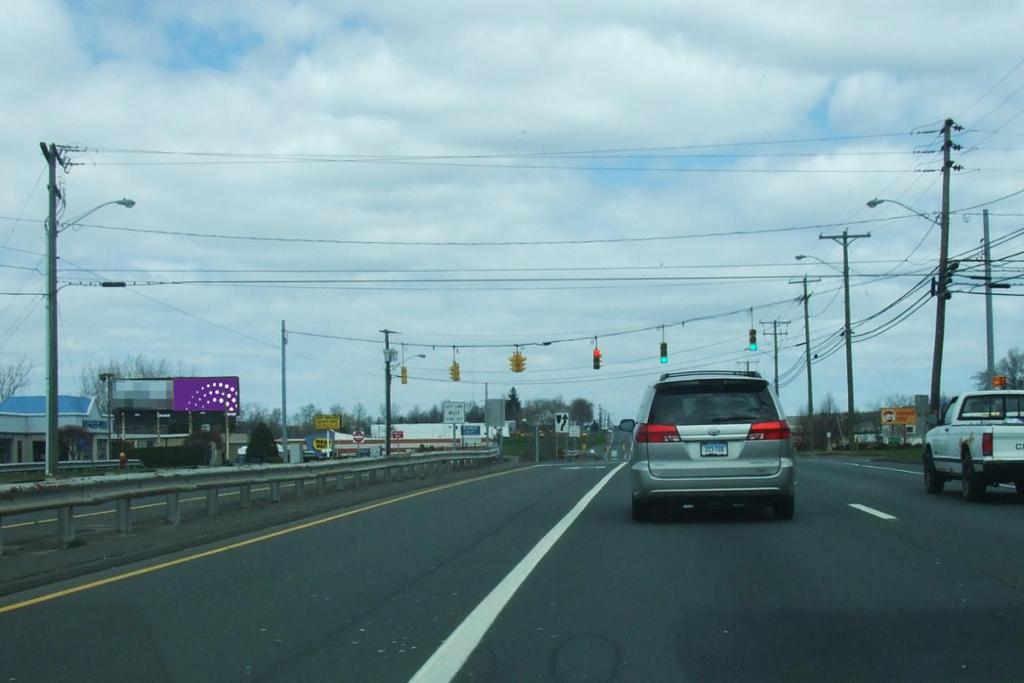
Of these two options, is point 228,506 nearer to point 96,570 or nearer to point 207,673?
point 96,570

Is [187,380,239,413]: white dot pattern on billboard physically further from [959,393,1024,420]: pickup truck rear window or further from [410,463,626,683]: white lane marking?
[410,463,626,683]: white lane marking

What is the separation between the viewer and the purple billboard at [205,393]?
3524 inches

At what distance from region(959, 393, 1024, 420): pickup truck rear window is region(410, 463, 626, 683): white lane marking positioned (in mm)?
10044

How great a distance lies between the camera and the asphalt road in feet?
24.0

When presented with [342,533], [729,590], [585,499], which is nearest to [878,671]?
[729,590]

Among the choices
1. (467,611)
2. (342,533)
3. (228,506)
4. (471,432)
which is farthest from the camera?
(471,432)

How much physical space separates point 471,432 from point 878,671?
92.2m

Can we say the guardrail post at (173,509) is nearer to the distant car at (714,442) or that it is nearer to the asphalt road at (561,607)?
the asphalt road at (561,607)

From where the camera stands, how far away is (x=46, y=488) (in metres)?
13.6

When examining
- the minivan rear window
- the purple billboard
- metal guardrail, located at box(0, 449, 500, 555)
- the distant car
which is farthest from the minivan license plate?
the purple billboard

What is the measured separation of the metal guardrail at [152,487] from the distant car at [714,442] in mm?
7031

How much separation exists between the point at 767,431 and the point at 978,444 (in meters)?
5.27

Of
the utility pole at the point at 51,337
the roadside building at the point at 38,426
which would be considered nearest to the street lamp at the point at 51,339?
the utility pole at the point at 51,337

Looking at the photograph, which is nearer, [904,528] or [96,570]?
[96,570]
